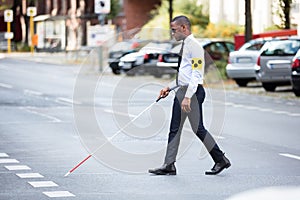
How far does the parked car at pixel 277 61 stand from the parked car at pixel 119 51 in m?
10.6

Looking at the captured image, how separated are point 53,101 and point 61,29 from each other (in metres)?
60.8

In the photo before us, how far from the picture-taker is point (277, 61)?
94.4 ft

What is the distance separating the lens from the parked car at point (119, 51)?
4012cm

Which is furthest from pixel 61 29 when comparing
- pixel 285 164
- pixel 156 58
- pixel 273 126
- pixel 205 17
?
pixel 285 164

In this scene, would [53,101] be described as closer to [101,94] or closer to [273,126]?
[101,94]

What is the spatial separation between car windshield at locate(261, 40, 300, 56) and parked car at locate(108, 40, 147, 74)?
1068 centimetres

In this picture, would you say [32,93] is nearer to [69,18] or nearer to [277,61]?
[277,61]

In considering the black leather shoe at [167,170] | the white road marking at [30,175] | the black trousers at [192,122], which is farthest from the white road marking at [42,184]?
the black trousers at [192,122]

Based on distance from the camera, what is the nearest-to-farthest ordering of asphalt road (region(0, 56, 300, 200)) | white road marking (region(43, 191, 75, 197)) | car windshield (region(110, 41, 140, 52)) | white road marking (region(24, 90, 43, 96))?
white road marking (region(43, 191, 75, 197)) → asphalt road (region(0, 56, 300, 200)) → white road marking (region(24, 90, 43, 96)) → car windshield (region(110, 41, 140, 52))

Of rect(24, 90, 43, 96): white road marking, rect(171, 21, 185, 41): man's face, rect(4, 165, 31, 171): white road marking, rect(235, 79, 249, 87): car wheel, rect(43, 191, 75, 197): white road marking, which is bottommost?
rect(235, 79, 249, 87): car wheel

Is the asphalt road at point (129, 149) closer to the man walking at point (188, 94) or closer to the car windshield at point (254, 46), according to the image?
the man walking at point (188, 94)

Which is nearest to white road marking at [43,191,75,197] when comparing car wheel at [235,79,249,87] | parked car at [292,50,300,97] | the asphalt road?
the asphalt road

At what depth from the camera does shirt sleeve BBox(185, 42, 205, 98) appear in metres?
11.0

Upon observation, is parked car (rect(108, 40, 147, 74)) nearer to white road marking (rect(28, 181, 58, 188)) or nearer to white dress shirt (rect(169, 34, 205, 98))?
white dress shirt (rect(169, 34, 205, 98))
